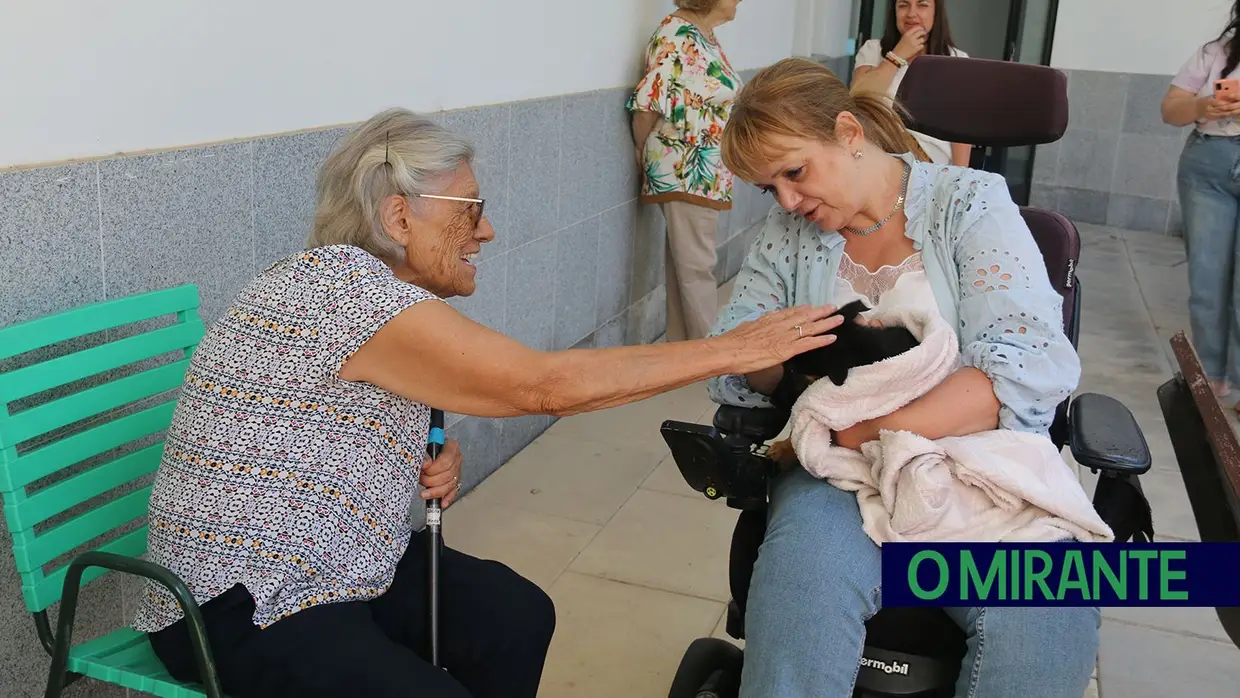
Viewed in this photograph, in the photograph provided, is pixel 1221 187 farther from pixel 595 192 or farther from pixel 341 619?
pixel 341 619

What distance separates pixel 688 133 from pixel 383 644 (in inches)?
116

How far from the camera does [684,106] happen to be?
420 centimetres

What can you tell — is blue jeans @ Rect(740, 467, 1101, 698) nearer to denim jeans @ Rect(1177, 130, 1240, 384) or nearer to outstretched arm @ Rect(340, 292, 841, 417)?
outstretched arm @ Rect(340, 292, 841, 417)

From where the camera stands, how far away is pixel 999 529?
173cm

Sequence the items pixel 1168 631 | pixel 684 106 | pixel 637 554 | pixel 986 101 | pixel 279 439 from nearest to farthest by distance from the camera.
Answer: pixel 279 439 → pixel 986 101 → pixel 1168 631 → pixel 637 554 → pixel 684 106

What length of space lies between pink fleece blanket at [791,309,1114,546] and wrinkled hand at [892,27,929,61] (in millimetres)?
2813

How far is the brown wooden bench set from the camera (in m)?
1.44

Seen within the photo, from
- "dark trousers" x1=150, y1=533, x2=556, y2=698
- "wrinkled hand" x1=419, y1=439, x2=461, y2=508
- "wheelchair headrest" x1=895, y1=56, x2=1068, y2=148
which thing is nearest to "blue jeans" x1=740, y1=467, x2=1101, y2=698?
"dark trousers" x1=150, y1=533, x2=556, y2=698

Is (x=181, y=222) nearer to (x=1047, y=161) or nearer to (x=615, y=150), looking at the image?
(x=615, y=150)

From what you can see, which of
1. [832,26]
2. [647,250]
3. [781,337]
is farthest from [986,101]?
[832,26]

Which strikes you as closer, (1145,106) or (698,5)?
(698,5)

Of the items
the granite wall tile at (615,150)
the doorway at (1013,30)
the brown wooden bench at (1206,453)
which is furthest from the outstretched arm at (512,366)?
the doorway at (1013,30)

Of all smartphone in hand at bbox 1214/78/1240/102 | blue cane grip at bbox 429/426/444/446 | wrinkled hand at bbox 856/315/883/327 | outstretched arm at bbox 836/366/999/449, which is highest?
smartphone in hand at bbox 1214/78/1240/102

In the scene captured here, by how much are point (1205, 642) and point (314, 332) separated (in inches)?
91.3
